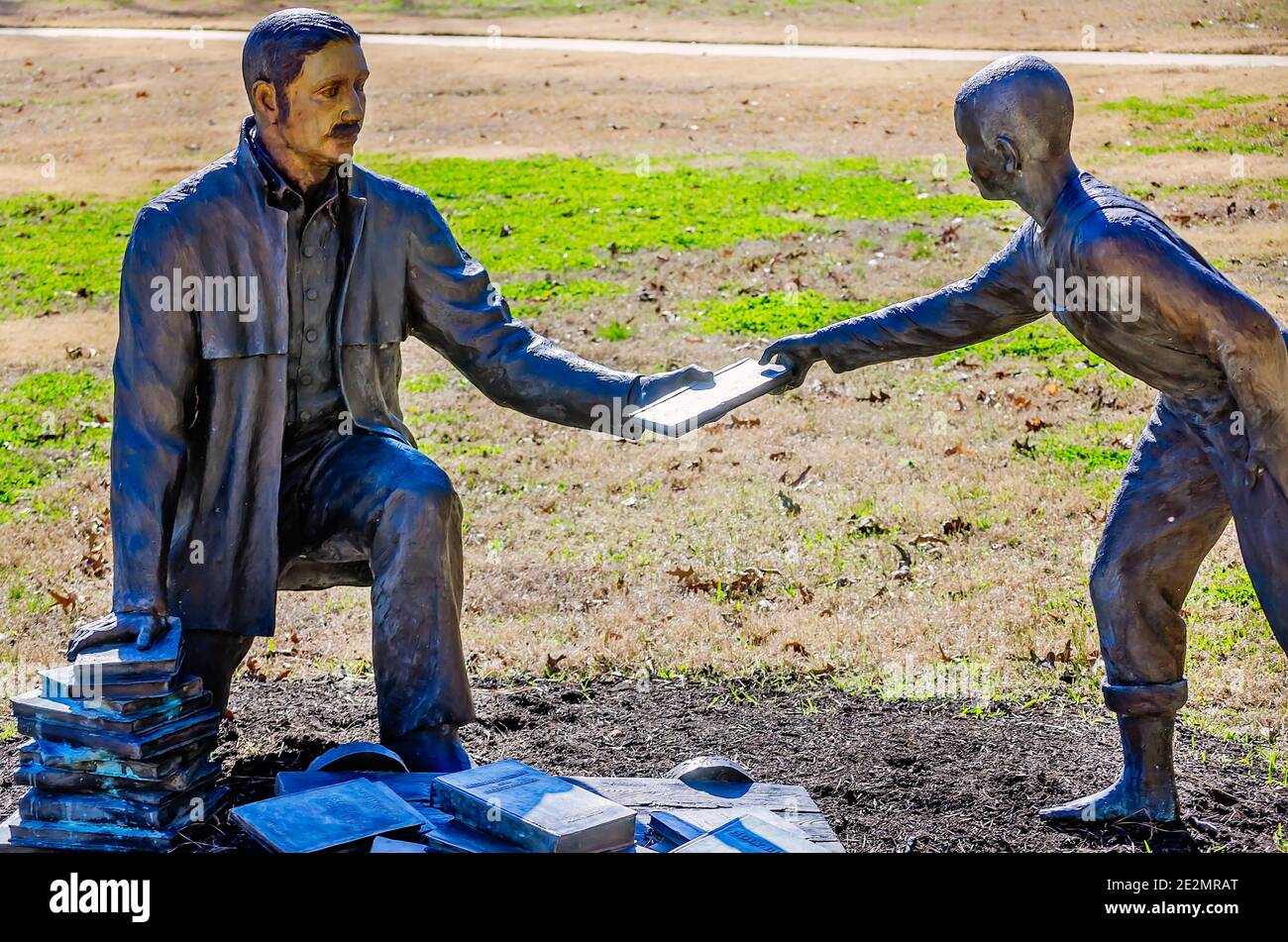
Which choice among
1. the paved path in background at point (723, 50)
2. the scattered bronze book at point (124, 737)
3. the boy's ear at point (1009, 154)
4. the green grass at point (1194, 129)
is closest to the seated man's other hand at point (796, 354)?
the boy's ear at point (1009, 154)

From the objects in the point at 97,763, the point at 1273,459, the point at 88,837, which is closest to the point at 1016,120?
the point at 1273,459

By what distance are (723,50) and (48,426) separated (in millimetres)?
14160

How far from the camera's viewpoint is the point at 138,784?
429 centimetres

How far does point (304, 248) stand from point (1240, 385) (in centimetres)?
274

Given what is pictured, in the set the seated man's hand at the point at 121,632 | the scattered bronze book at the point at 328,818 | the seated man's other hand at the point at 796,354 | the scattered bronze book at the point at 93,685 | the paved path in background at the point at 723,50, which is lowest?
the scattered bronze book at the point at 328,818

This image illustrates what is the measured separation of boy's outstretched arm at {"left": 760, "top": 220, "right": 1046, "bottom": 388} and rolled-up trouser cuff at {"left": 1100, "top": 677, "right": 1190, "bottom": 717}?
1.17 meters

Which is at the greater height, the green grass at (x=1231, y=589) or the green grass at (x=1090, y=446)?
the green grass at (x=1090, y=446)

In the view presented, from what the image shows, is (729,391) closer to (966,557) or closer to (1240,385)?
(1240,385)

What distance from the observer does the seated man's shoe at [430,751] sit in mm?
4758

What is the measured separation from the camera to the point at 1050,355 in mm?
11203

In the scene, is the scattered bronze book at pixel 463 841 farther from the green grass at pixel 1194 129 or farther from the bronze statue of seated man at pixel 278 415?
the green grass at pixel 1194 129

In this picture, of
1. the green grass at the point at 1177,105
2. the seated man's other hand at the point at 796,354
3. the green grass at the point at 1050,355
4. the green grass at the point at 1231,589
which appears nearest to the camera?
the seated man's other hand at the point at 796,354

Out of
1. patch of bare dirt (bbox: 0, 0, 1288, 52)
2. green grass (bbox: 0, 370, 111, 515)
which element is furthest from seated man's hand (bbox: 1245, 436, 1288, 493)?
patch of bare dirt (bbox: 0, 0, 1288, 52)

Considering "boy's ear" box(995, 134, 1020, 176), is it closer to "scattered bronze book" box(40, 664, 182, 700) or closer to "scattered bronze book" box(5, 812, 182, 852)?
"scattered bronze book" box(40, 664, 182, 700)
